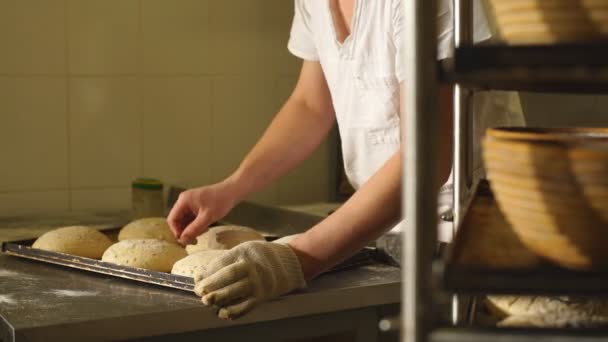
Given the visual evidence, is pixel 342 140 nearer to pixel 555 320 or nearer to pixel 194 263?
pixel 194 263

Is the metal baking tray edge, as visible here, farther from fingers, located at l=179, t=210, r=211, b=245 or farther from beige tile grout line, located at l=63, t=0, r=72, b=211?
beige tile grout line, located at l=63, t=0, r=72, b=211

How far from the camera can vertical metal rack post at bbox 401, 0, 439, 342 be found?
2.32 feet

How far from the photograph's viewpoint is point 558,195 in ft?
2.39

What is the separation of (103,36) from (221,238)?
0.98 m

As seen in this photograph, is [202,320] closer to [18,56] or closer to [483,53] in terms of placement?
[483,53]

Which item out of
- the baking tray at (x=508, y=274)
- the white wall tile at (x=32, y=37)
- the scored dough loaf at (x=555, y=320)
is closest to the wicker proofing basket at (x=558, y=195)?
the baking tray at (x=508, y=274)

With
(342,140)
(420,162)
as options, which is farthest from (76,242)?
(420,162)

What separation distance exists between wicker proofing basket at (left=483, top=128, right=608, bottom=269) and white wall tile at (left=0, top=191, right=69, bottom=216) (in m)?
2.00

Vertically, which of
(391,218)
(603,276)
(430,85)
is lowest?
(391,218)

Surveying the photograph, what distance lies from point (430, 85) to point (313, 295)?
893 millimetres

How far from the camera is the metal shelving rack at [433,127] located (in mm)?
691

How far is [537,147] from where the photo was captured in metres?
0.73

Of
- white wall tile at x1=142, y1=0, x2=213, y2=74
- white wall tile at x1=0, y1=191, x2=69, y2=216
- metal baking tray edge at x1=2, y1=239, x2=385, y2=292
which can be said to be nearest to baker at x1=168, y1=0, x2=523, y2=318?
metal baking tray edge at x1=2, y1=239, x2=385, y2=292

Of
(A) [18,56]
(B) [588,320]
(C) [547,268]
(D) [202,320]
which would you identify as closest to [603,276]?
(C) [547,268]
